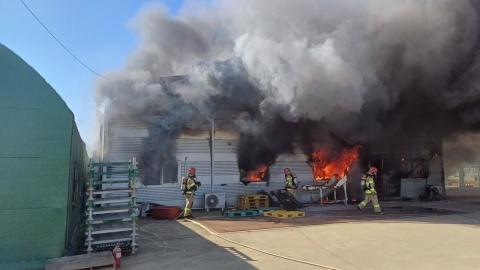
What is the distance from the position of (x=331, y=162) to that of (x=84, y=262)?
12.1 m

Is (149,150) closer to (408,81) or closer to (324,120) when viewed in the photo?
(324,120)

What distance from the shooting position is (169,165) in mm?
12859

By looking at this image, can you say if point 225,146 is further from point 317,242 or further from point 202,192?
point 317,242

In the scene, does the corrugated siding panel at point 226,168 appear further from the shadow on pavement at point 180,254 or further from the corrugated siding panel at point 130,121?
the shadow on pavement at point 180,254

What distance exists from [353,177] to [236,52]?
7.96 metres

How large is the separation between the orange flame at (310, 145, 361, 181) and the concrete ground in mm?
4287

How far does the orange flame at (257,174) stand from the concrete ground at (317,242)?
3493 millimetres

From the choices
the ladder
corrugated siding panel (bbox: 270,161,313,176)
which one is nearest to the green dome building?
the ladder

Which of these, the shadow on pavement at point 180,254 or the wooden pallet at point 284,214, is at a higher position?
the wooden pallet at point 284,214

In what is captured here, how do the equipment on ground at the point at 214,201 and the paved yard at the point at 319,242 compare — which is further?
the equipment on ground at the point at 214,201

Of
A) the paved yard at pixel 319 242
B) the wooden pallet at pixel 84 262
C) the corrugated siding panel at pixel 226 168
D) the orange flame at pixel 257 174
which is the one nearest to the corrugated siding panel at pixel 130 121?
the corrugated siding panel at pixel 226 168

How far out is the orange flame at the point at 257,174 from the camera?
14.2 metres

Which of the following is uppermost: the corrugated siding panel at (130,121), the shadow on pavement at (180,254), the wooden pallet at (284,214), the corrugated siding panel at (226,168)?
the corrugated siding panel at (130,121)

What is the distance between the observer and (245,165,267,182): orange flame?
14.2m
